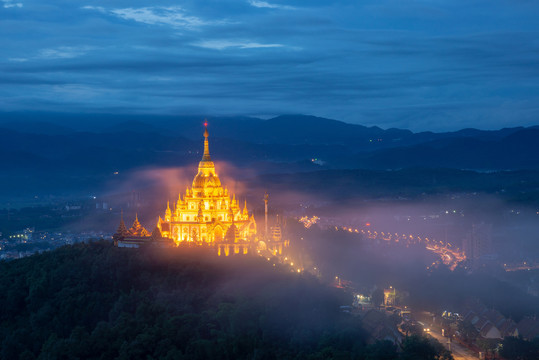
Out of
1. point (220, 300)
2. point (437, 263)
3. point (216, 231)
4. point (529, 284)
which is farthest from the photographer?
point (437, 263)

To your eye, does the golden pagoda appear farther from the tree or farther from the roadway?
the tree

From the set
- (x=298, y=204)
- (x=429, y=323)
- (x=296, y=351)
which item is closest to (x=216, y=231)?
(x=429, y=323)

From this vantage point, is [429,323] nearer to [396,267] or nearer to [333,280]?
[333,280]

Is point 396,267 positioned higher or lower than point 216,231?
lower

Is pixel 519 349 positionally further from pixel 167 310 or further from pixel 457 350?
pixel 167 310

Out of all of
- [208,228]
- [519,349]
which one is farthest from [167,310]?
[519,349]

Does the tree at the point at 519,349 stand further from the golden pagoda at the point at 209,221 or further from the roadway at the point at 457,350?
the golden pagoda at the point at 209,221
